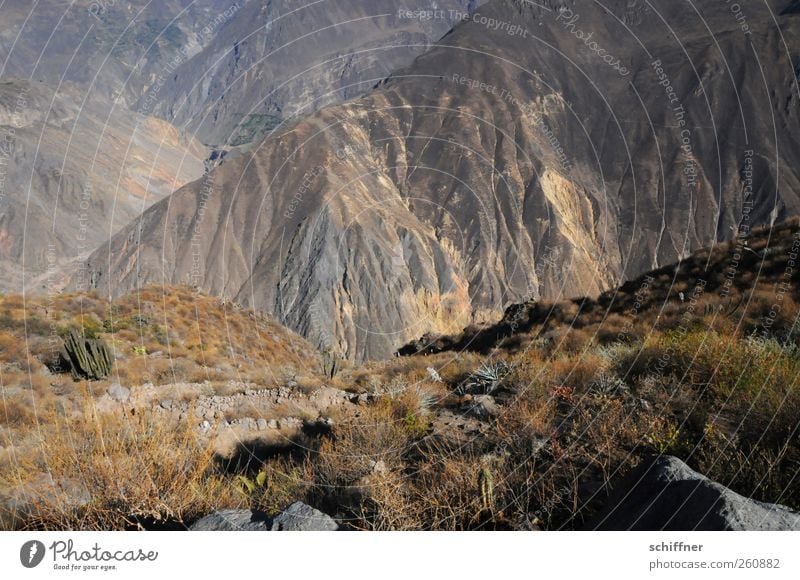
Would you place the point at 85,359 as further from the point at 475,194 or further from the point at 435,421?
the point at 475,194

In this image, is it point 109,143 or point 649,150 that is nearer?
point 649,150

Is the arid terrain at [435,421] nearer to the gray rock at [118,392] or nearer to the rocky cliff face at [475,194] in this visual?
the gray rock at [118,392]

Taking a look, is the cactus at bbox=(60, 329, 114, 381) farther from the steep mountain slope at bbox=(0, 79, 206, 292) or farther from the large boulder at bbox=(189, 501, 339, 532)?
the steep mountain slope at bbox=(0, 79, 206, 292)

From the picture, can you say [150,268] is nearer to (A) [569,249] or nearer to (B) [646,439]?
(A) [569,249]

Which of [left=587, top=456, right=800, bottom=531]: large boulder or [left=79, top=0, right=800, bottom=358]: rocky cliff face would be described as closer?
[left=587, top=456, right=800, bottom=531]: large boulder

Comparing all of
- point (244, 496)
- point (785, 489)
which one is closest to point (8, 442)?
point (244, 496)
